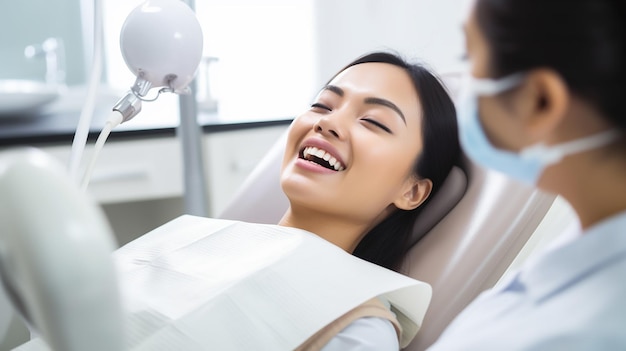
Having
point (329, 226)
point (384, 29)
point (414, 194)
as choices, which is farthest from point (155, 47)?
point (384, 29)

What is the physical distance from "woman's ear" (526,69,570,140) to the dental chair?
2.12 ft

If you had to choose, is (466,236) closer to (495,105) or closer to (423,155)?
(423,155)

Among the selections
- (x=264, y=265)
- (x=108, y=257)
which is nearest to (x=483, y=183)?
(x=264, y=265)

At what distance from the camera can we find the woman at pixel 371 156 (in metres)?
1.20

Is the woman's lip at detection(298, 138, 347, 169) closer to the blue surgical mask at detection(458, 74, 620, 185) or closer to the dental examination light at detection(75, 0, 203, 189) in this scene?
the dental examination light at detection(75, 0, 203, 189)

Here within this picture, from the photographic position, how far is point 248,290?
1.05 meters

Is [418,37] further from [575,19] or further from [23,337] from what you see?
[575,19]

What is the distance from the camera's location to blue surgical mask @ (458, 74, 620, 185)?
1.89 ft

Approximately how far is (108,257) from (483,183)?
89cm

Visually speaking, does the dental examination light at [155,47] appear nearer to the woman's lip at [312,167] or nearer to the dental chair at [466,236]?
the woman's lip at [312,167]

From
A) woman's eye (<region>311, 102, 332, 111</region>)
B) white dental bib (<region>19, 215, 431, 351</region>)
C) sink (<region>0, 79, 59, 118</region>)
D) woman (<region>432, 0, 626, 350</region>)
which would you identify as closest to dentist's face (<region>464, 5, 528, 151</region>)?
woman (<region>432, 0, 626, 350</region>)

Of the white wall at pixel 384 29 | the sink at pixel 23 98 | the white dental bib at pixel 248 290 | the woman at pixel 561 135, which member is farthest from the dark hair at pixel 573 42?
the white wall at pixel 384 29

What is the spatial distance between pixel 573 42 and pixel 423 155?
752 millimetres

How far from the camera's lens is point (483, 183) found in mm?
1302
